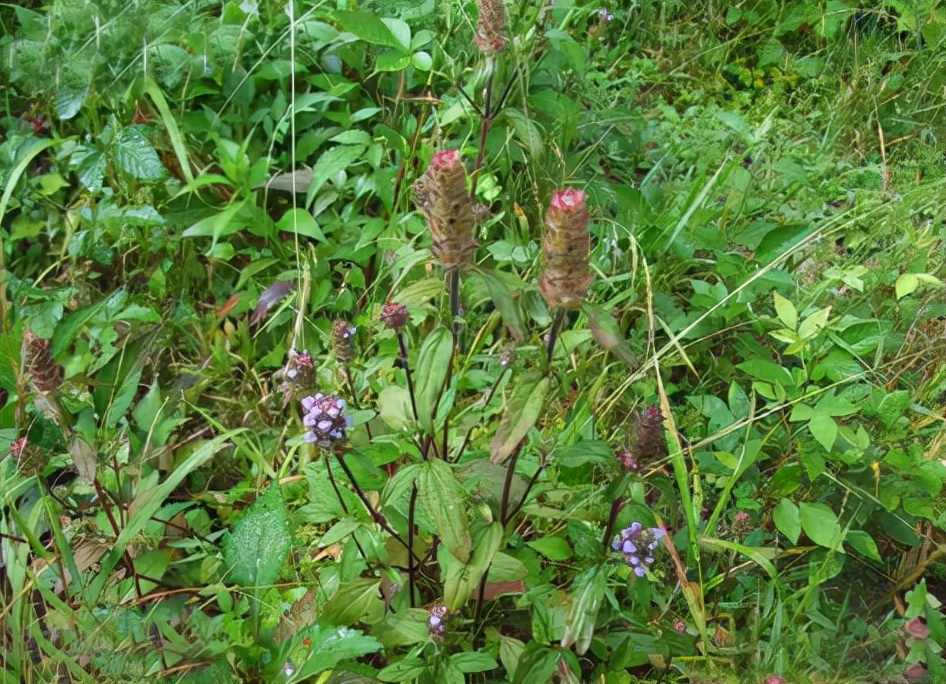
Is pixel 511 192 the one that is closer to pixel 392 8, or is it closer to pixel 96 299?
pixel 392 8

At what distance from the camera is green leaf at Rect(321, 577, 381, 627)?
1.38 metres

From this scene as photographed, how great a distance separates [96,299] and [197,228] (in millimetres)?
345

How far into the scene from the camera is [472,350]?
1.83 m

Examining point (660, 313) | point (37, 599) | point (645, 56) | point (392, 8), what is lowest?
point (37, 599)

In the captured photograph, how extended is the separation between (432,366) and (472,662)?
0.48 m

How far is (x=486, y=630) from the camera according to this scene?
146 cm

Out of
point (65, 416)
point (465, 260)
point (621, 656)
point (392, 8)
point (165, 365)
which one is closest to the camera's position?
point (465, 260)

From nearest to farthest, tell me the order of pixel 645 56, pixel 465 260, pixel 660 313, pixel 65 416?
1. pixel 465 260
2. pixel 65 416
3. pixel 660 313
4. pixel 645 56

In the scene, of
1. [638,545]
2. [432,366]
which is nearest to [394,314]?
[432,366]

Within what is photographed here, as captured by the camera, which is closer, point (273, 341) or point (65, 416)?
point (65, 416)

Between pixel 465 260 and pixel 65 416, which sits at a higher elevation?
pixel 465 260

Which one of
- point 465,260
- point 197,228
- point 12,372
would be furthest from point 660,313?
point 12,372

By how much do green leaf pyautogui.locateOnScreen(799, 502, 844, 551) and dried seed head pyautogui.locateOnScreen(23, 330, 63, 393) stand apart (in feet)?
4.59

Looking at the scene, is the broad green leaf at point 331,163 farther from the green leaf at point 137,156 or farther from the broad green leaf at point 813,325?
the broad green leaf at point 813,325
